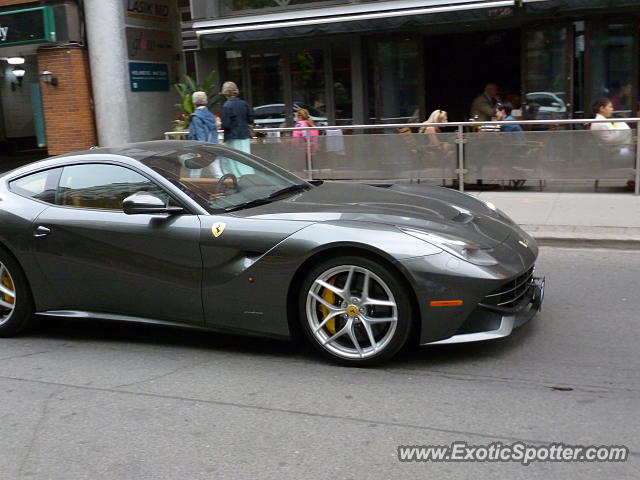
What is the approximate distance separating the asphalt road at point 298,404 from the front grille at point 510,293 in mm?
Result: 382

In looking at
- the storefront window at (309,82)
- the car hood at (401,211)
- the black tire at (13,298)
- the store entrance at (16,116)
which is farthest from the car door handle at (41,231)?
the store entrance at (16,116)

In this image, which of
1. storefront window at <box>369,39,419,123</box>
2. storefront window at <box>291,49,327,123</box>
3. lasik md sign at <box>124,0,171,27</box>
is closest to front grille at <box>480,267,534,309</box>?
storefront window at <box>369,39,419,123</box>

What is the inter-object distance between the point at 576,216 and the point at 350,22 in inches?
241

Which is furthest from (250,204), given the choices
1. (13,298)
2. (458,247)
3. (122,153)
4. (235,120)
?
(235,120)

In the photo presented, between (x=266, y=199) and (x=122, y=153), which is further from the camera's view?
(x=122, y=153)

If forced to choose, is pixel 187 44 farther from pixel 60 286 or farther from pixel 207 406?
pixel 207 406

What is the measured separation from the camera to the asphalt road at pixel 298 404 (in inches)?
136

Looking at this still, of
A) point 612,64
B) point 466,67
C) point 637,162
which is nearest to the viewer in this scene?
point 637,162

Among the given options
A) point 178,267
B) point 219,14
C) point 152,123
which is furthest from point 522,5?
point 178,267

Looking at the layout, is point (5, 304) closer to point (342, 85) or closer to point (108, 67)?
point (342, 85)

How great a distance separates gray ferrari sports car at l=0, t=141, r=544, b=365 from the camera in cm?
433

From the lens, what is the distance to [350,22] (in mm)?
13055

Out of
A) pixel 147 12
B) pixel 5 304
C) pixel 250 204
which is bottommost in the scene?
pixel 5 304

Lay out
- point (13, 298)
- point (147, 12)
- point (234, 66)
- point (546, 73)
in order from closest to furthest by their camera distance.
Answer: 1. point (13, 298)
2. point (546, 73)
3. point (234, 66)
4. point (147, 12)
